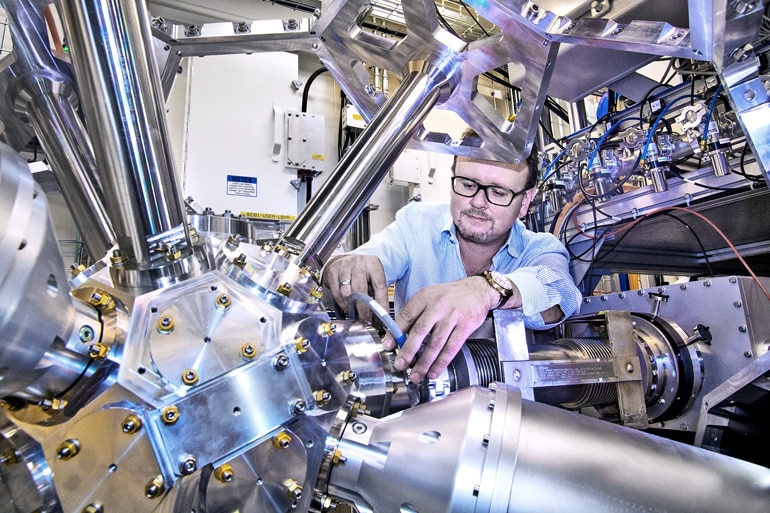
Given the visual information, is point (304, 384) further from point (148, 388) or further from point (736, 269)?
point (736, 269)

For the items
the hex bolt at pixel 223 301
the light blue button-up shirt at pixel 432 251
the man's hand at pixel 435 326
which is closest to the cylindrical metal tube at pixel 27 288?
the hex bolt at pixel 223 301

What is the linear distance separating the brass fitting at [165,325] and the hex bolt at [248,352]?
2.7 inches

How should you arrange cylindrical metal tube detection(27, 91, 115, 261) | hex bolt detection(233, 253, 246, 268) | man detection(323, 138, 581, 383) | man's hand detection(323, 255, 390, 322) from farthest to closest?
man's hand detection(323, 255, 390, 322) < man detection(323, 138, 581, 383) < cylindrical metal tube detection(27, 91, 115, 261) < hex bolt detection(233, 253, 246, 268)

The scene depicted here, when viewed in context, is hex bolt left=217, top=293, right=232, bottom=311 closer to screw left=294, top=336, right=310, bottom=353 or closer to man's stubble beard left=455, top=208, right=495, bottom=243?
screw left=294, top=336, right=310, bottom=353

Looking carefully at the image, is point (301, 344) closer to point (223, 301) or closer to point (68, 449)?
point (223, 301)

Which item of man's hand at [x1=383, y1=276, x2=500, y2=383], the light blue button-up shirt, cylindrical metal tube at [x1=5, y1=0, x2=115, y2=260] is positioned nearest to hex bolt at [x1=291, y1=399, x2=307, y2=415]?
man's hand at [x1=383, y1=276, x2=500, y2=383]

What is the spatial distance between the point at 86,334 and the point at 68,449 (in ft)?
0.31

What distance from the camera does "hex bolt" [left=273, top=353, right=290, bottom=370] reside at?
1.49 ft

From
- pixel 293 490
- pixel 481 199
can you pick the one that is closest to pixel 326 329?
pixel 293 490

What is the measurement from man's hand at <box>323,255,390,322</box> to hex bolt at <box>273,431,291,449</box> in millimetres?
493

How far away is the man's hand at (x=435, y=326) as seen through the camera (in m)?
0.69

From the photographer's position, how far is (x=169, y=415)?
0.40 metres

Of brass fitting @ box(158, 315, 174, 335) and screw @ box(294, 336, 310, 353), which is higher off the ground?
brass fitting @ box(158, 315, 174, 335)

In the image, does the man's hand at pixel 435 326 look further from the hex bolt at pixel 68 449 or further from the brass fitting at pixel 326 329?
the hex bolt at pixel 68 449
